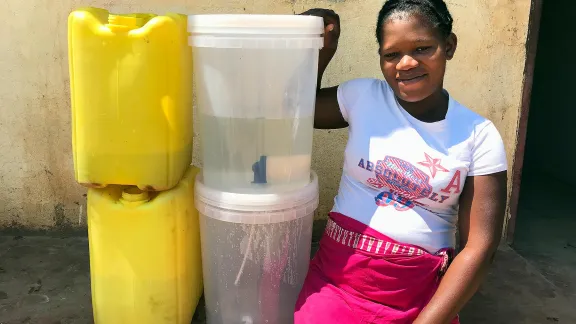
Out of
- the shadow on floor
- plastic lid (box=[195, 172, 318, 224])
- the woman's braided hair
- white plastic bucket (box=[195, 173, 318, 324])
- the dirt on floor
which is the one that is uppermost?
the woman's braided hair

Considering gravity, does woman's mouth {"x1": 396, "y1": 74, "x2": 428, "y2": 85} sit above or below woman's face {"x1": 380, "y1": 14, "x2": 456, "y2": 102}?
below

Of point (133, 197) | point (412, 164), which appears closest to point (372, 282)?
point (412, 164)

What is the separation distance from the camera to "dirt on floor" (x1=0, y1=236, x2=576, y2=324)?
6.24 feet

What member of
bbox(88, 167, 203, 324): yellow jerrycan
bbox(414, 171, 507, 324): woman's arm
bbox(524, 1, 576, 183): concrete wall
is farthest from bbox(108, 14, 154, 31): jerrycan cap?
bbox(524, 1, 576, 183): concrete wall

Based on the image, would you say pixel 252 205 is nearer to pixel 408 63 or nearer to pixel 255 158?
pixel 255 158

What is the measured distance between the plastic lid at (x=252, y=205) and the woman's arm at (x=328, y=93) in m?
0.25

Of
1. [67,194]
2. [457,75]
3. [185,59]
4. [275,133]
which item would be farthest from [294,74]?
[67,194]

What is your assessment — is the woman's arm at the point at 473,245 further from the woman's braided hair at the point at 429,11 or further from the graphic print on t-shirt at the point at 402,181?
the woman's braided hair at the point at 429,11

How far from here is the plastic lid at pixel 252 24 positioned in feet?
4.56

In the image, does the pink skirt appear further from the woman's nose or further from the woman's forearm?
the woman's nose

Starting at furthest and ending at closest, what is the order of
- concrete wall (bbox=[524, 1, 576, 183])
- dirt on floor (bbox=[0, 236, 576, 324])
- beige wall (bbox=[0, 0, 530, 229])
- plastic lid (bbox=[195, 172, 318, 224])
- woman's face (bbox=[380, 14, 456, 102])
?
concrete wall (bbox=[524, 1, 576, 183])
beige wall (bbox=[0, 0, 530, 229])
dirt on floor (bbox=[0, 236, 576, 324])
plastic lid (bbox=[195, 172, 318, 224])
woman's face (bbox=[380, 14, 456, 102])

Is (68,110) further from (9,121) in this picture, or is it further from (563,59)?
(563,59)

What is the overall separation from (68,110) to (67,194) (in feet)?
1.36

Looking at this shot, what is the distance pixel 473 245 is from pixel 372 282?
0.30 metres
